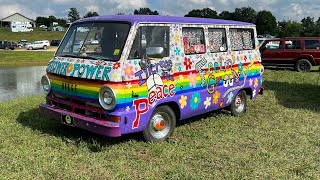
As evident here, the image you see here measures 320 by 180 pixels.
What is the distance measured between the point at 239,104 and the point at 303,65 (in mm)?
11230

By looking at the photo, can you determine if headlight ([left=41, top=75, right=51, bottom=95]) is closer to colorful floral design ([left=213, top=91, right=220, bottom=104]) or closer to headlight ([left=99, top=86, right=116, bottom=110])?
headlight ([left=99, top=86, right=116, bottom=110])

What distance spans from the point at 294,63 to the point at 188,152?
47.2 feet

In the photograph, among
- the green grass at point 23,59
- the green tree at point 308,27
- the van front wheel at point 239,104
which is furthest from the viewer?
the green tree at point 308,27

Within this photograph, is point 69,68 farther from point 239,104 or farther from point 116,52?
point 239,104

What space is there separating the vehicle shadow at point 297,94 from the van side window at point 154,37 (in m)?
4.69

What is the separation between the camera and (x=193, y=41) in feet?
21.6

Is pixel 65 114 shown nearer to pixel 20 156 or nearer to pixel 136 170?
pixel 20 156

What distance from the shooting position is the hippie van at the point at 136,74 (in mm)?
5352

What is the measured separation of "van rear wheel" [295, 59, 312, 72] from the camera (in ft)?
58.8

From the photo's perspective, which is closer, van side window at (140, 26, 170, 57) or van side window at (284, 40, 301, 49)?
van side window at (140, 26, 170, 57)

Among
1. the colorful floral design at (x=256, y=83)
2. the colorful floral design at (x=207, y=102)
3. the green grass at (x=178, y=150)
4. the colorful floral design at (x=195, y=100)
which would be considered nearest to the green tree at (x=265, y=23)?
the colorful floral design at (x=256, y=83)

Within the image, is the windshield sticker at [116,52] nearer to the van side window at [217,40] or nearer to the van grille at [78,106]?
the van grille at [78,106]

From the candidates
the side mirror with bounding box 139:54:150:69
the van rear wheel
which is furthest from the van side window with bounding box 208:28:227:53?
the van rear wheel

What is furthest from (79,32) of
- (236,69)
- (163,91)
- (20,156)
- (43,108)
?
(236,69)
